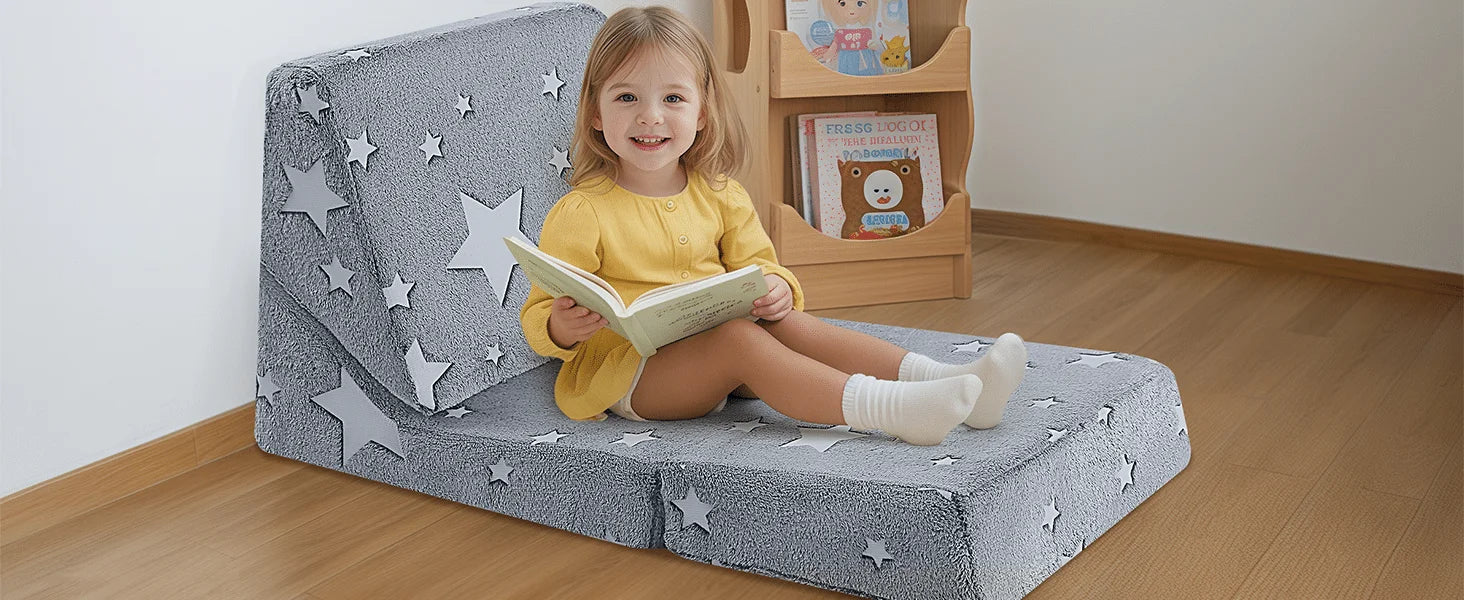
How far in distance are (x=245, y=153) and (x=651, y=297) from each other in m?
0.69

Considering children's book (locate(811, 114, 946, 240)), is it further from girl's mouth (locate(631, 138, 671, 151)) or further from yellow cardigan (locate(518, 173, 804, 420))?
girl's mouth (locate(631, 138, 671, 151))

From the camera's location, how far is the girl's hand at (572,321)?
1581 millimetres

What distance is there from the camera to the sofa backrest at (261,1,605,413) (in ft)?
5.73

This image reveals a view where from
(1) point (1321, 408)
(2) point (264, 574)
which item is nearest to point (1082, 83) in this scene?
(1) point (1321, 408)

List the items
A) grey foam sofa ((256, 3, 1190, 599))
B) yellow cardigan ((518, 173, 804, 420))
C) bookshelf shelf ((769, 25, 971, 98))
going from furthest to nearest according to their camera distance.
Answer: bookshelf shelf ((769, 25, 971, 98)) < yellow cardigan ((518, 173, 804, 420)) < grey foam sofa ((256, 3, 1190, 599))

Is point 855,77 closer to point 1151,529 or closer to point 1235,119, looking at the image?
point 1235,119

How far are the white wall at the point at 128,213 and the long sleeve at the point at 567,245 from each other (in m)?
0.48

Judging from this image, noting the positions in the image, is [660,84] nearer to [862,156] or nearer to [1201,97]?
[862,156]

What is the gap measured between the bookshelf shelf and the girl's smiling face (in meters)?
0.81

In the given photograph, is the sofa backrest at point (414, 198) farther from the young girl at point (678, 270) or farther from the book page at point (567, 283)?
the book page at point (567, 283)

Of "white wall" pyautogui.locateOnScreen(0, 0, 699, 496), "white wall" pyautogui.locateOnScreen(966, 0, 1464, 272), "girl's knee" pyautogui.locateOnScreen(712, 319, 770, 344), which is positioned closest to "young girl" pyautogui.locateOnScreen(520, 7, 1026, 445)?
"girl's knee" pyautogui.locateOnScreen(712, 319, 770, 344)

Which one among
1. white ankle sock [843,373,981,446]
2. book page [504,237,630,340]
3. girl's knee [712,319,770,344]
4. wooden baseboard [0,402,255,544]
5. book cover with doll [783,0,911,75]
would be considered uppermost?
book cover with doll [783,0,911,75]

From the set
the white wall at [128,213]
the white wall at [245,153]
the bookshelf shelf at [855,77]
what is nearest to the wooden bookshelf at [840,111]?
the bookshelf shelf at [855,77]

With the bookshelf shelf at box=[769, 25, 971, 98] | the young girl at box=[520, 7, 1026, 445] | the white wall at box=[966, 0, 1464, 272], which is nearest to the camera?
the young girl at box=[520, 7, 1026, 445]
